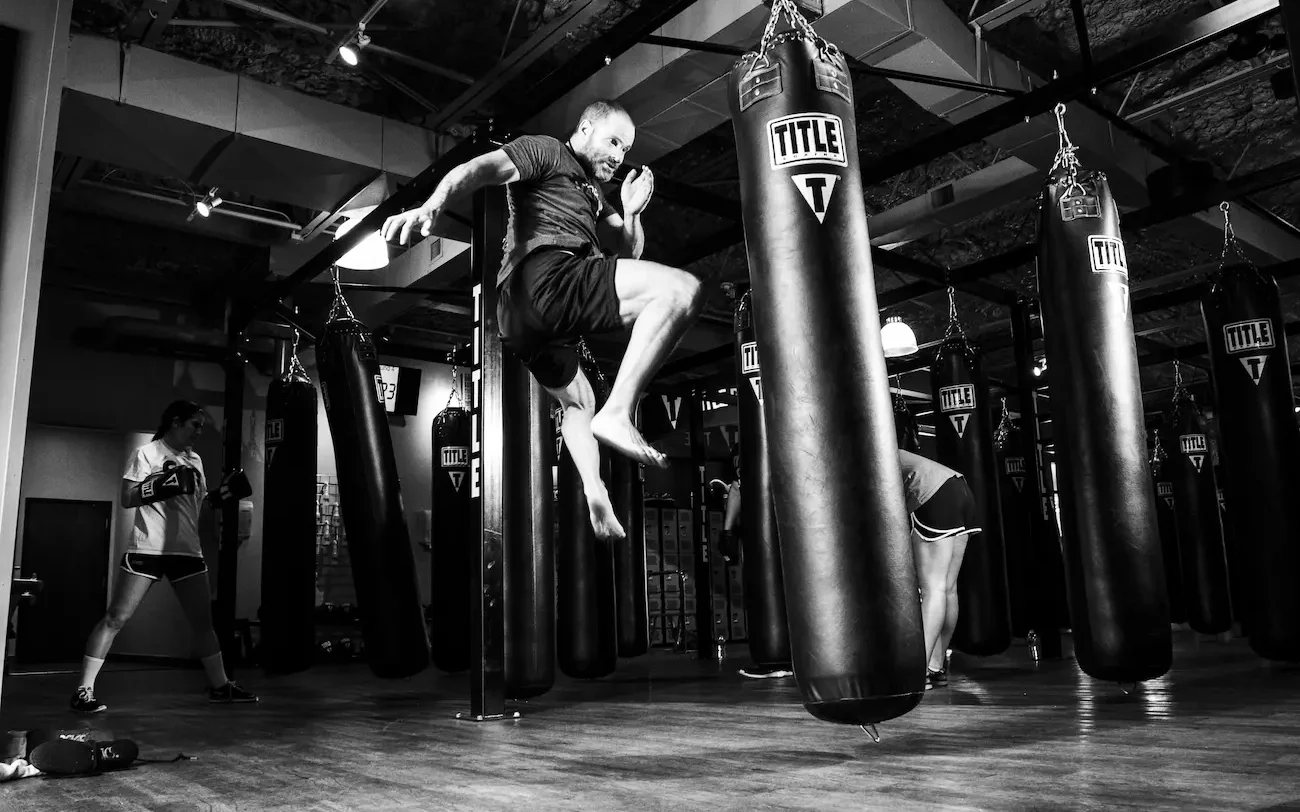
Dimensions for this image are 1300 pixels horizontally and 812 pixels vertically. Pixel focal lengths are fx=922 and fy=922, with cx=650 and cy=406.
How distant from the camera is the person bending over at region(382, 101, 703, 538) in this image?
2.25m

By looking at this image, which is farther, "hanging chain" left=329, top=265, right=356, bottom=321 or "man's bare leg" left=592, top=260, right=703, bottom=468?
"hanging chain" left=329, top=265, right=356, bottom=321

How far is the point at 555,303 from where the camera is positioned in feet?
7.80

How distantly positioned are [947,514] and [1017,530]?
3753mm

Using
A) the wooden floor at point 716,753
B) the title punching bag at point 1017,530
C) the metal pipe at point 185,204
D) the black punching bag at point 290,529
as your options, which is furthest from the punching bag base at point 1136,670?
the metal pipe at point 185,204

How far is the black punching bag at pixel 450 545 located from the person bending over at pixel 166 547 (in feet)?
4.50

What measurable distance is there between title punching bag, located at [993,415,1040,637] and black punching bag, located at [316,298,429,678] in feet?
11.8

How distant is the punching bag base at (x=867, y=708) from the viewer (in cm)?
185

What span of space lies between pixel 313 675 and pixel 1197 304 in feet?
30.4

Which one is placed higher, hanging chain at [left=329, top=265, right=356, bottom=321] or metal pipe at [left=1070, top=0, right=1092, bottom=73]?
metal pipe at [left=1070, top=0, right=1092, bottom=73]

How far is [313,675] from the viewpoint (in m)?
7.86

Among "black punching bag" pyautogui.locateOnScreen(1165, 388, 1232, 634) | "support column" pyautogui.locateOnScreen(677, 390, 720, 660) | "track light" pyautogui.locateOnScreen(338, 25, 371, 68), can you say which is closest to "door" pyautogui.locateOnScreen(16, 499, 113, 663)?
"support column" pyautogui.locateOnScreen(677, 390, 720, 660)

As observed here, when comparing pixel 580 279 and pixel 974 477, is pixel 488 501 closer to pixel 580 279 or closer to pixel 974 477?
pixel 580 279

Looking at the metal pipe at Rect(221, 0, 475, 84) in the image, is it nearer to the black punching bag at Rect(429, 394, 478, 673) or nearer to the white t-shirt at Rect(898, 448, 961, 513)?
the black punching bag at Rect(429, 394, 478, 673)

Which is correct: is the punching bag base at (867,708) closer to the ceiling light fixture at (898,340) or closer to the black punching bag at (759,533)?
the black punching bag at (759,533)
